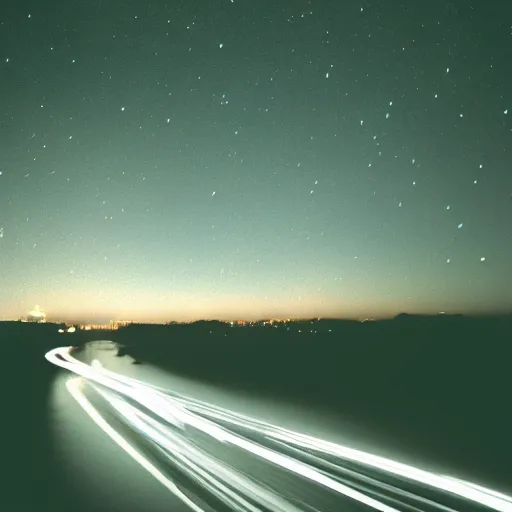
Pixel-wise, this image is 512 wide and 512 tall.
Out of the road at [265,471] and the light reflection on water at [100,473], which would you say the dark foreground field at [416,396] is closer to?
the road at [265,471]

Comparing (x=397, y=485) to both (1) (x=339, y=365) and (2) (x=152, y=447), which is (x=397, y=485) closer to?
(2) (x=152, y=447)

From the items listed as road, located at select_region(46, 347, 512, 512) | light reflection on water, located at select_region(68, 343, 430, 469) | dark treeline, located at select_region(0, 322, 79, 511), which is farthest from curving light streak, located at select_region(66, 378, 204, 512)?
light reflection on water, located at select_region(68, 343, 430, 469)

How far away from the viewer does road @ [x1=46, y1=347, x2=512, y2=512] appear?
17.5 feet

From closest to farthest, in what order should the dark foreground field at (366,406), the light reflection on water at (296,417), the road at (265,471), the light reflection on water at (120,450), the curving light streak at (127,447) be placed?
the road at (265,471) < the curving light streak at (127,447) < the light reflection on water at (120,450) < the dark foreground field at (366,406) < the light reflection on water at (296,417)

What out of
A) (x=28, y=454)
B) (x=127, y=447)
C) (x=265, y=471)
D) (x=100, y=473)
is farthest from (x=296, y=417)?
(x=28, y=454)

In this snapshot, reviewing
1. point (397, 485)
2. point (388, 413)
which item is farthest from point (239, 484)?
point (388, 413)

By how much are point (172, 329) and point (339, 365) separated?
91.0m

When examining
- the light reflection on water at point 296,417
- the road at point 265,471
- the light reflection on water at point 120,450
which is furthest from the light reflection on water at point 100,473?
the light reflection on water at point 296,417

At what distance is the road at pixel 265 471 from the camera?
5.34 m

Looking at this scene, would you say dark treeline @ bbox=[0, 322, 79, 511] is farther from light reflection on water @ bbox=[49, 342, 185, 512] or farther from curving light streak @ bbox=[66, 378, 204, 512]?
curving light streak @ bbox=[66, 378, 204, 512]

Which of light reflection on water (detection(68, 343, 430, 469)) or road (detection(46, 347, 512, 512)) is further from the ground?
road (detection(46, 347, 512, 512))

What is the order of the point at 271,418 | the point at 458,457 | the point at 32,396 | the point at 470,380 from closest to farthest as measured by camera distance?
the point at 458,457 < the point at 271,418 < the point at 32,396 < the point at 470,380

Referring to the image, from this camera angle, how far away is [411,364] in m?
23.8

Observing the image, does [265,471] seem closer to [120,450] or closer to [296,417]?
[120,450]
